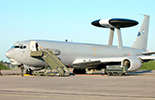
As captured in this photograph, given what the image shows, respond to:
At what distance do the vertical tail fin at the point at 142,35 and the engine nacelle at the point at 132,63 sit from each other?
17.8m

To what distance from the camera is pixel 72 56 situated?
1474 inches

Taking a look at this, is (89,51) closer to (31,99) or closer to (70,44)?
(70,44)

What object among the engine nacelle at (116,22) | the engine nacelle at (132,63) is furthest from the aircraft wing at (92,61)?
the engine nacelle at (116,22)

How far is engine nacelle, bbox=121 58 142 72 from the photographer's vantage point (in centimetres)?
3447

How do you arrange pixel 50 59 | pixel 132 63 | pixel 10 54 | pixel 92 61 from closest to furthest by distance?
1. pixel 50 59
2. pixel 10 54
3. pixel 132 63
4. pixel 92 61

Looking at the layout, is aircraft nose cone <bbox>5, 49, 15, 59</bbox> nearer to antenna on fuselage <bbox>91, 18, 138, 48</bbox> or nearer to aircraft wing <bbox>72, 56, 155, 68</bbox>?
aircraft wing <bbox>72, 56, 155, 68</bbox>

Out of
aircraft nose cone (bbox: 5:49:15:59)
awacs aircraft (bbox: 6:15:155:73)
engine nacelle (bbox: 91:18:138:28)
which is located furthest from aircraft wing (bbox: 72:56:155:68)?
aircraft nose cone (bbox: 5:49:15:59)

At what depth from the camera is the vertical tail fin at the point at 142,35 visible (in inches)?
2103

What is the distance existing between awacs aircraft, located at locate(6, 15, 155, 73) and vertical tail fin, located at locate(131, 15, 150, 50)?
1.79m

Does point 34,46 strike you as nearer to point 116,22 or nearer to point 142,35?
point 116,22

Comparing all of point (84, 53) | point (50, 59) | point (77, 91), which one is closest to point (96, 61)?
point (84, 53)

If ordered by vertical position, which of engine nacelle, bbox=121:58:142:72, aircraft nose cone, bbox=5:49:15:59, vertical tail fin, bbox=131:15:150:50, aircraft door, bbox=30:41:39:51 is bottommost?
engine nacelle, bbox=121:58:142:72

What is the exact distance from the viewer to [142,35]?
54000 mm

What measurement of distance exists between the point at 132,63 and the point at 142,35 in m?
21.0
